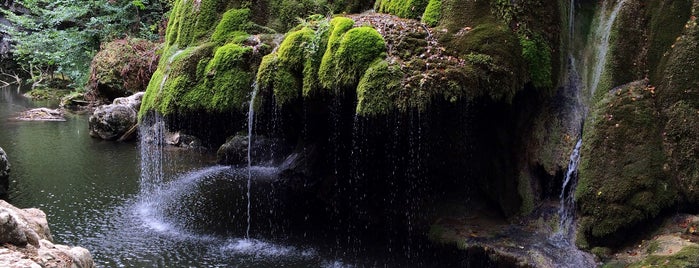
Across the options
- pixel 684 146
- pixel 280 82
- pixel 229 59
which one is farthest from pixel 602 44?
pixel 229 59

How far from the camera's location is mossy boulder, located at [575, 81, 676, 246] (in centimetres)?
679

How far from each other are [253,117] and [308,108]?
1.02 meters

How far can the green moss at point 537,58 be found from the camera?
7.46 metres

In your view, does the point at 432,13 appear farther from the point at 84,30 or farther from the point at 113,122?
the point at 84,30

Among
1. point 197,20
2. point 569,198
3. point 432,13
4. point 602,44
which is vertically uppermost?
point 197,20

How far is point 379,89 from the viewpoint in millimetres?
6773

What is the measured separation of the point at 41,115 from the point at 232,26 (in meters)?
16.4

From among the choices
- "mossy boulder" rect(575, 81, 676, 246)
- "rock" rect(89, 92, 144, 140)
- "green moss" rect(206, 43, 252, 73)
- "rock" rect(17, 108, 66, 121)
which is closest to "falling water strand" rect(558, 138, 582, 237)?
"mossy boulder" rect(575, 81, 676, 246)

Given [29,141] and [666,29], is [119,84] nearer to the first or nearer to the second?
[29,141]

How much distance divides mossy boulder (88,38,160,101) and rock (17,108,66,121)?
2358mm

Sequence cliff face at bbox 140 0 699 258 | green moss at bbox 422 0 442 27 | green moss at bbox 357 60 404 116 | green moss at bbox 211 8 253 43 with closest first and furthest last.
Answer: green moss at bbox 357 60 404 116 < cliff face at bbox 140 0 699 258 < green moss at bbox 422 0 442 27 < green moss at bbox 211 8 253 43

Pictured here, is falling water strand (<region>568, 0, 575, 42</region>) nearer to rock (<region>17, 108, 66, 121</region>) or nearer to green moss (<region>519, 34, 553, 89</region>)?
green moss (<region>519, 34, 553, 89</region>)

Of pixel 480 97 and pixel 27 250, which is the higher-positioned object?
pixel 480 97

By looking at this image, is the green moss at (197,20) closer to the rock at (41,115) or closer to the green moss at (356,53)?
the green moss at (356,53)
